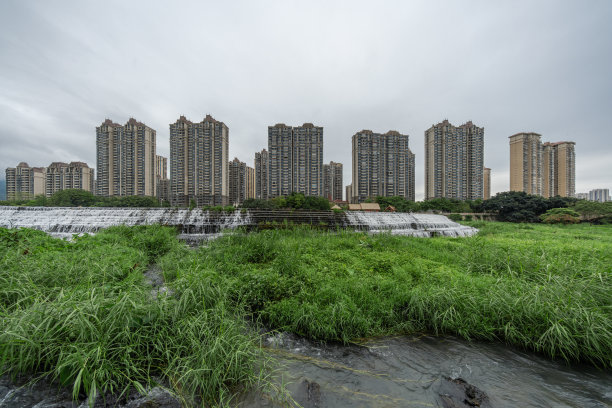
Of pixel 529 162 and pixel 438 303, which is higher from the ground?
pixel 529 162

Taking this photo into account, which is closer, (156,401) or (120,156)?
(156,401)

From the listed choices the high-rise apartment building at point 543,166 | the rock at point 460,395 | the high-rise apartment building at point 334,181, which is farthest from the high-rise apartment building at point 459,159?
the rock at point 460,395

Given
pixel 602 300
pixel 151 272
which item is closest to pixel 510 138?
pixel 602 300

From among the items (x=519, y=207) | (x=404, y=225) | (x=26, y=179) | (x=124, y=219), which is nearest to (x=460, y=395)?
(x=404, y=225)

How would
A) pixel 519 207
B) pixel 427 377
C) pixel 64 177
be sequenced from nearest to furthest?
pixel 427 377 → pixel 519 207 → pixel 64 177

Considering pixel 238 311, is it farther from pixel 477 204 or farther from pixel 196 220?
pixel 477 204

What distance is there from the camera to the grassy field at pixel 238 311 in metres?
1.89

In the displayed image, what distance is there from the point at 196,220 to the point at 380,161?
5436cm

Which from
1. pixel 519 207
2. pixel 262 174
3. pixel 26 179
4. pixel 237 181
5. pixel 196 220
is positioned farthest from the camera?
pixel 237 181

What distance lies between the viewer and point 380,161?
59531 millimetres

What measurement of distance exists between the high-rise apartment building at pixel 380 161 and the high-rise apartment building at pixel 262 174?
2527 cm

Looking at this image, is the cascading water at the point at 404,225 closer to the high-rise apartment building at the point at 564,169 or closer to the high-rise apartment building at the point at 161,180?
the high-rise apartment building at the point at 564,169

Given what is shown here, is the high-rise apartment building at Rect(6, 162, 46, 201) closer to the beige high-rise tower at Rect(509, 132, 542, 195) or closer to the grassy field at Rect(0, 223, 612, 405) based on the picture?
the grassy field at Rect(0, 223, 612, 405)

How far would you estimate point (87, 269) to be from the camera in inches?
144
